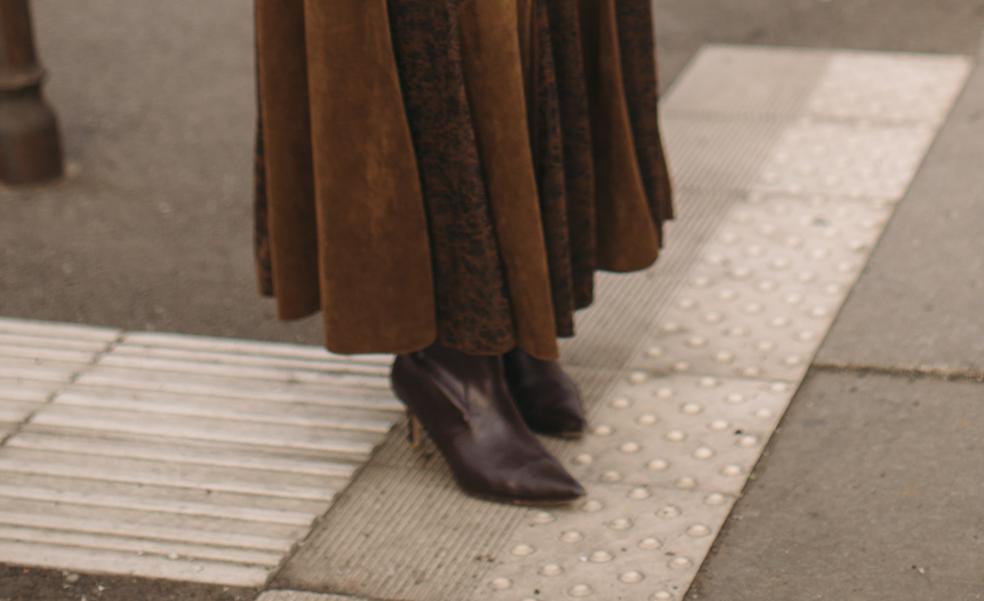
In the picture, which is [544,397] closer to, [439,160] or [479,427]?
[479,427]

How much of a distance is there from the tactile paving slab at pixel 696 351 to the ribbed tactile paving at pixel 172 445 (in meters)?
0.11

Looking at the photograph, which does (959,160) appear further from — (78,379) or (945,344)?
(78,379)

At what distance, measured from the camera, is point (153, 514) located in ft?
10.5

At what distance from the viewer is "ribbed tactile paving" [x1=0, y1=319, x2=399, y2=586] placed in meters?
3.09

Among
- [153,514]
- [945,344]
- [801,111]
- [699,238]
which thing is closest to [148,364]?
[153,514]

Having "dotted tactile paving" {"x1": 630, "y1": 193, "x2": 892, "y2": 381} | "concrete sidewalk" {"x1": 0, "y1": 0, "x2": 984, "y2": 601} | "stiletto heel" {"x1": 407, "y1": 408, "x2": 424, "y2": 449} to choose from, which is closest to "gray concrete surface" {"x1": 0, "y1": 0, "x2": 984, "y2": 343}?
"concrete sidewalk" {"x1": 0, "y1": 0, "x2": 984, "y2": 601}

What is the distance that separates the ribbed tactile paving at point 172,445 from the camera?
3092mm

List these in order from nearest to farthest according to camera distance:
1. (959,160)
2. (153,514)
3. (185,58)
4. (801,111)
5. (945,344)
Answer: (153,514)
(945,344)
(959,160)
(801,111)
(185,58)

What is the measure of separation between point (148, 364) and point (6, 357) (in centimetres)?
35

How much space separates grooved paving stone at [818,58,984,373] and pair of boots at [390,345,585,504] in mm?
864

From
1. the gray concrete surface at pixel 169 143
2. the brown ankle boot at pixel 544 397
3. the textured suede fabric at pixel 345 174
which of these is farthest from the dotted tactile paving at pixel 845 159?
the textured suede fabric at pixel 345 174

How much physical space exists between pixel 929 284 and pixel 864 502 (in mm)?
1056

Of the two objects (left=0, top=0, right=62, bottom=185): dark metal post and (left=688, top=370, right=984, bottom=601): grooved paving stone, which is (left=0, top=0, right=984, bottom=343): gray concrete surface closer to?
(left=0, top=0, right=62, bottom=185): dark metal post

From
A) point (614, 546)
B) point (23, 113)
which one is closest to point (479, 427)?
point (614, 546)
